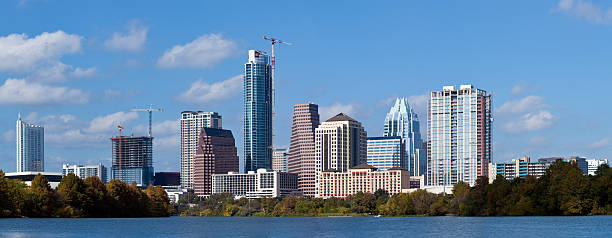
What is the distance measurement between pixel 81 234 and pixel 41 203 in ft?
196

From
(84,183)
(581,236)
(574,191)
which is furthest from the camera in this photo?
(84,183)

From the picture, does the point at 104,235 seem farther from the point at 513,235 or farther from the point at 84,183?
the point at 84,183

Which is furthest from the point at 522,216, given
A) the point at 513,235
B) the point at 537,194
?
the point at 513,235

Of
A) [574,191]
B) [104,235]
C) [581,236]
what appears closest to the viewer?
[581,236]

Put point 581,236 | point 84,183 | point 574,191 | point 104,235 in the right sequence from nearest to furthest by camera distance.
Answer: point 581,236 → point 104,235 → point 574,191 → point 84,183

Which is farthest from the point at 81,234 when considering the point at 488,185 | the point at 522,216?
the point at 488,185

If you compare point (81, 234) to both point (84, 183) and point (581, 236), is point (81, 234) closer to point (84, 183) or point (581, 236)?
point (581, 236)

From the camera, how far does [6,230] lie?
117938mm

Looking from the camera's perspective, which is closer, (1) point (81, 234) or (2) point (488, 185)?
(1) point (81, 234)

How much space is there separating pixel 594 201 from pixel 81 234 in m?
101

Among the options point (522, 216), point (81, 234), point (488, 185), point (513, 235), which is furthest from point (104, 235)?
point (488, 185)

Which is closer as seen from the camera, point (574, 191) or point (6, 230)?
point (6, 230)

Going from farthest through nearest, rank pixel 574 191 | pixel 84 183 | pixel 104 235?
pixel 84 183 → pixel 574 191 → pixel 104 235

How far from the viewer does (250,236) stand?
120 meters
